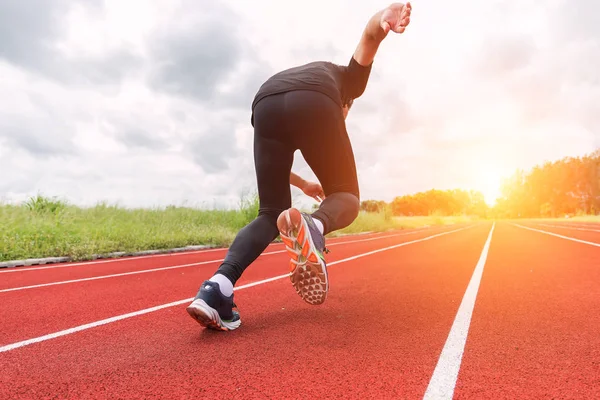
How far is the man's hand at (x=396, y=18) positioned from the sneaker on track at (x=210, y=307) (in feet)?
5.91

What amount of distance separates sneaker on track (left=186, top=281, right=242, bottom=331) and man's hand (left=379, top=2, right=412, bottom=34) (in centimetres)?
180

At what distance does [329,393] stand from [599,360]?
1506mm

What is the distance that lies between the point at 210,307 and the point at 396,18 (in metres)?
1.98

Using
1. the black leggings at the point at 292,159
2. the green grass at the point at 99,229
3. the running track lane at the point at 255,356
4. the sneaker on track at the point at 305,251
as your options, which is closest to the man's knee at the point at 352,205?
the black leggings at the point at 292,159

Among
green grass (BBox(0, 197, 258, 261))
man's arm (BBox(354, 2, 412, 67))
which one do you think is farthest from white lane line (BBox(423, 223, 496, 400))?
green grass (BBox(0, 197, 258, 261))

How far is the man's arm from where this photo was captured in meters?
2.22

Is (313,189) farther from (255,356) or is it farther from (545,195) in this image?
(545,195)

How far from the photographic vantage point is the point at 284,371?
76.4 inches

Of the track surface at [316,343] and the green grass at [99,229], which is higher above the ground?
the green grass at [99,229]

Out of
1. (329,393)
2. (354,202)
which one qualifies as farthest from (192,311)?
(354,202)

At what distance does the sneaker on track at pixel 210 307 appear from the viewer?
2301 millimetres

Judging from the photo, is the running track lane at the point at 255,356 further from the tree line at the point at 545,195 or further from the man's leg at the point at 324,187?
the tree line at the point at 545,195

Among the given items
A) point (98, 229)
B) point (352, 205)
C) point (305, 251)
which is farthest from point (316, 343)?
point (98, 229)

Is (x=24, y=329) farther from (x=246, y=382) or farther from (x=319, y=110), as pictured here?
(x=319, y=110)
